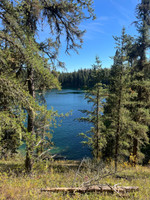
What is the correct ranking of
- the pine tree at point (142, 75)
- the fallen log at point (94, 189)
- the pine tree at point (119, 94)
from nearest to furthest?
the fallen log at point (94, 189) → the pine tree at point (119, 94) → the pine tree at point (142, 75)

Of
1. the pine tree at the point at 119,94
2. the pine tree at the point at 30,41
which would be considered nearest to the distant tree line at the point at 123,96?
the pine tree at the point at 119,94

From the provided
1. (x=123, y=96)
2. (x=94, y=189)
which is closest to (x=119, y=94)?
(x=123, y=96)

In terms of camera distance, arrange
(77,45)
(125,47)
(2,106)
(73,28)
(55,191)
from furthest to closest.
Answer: (125,47) → (77,45) → (73,28) → (2,106) → (55,191)

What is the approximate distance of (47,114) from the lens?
5258mm

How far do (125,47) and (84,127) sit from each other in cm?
1935

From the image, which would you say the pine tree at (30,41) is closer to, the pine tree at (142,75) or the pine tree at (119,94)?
the pine tree at (119,94)

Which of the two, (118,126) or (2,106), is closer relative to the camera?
(2,106)

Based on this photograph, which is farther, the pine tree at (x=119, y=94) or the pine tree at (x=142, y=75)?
the pine tree at (x=142, y=75)

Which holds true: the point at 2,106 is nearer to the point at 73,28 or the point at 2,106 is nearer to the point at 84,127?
→ the point at 73,28

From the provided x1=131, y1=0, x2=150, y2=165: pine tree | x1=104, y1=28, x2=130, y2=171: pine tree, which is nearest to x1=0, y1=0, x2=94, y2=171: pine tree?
x1=104, y1=28, x2=130, y2=171: pine tree

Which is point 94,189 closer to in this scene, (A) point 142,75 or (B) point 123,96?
(B) point 123,96

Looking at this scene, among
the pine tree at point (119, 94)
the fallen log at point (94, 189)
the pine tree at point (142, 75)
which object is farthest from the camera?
the pine tree at point (142, 75)

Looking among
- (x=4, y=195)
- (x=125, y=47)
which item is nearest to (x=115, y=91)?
(x=125, y=47)

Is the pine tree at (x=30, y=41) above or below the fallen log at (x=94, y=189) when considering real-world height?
above
